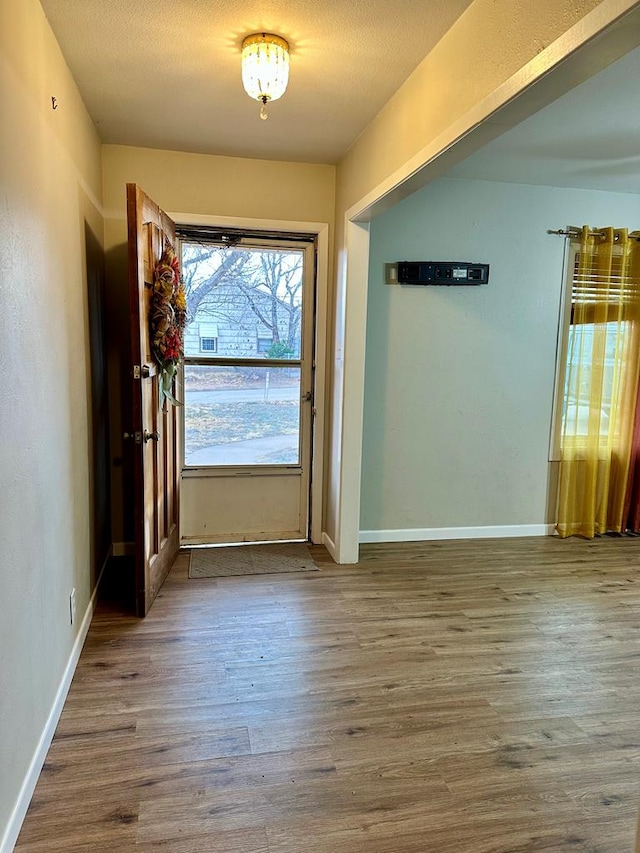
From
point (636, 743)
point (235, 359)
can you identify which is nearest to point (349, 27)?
point (235, 359)

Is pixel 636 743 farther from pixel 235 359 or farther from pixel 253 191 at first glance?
pixel 253 191

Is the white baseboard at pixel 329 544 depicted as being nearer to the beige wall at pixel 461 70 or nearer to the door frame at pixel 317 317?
the door frame at pixel 317 317

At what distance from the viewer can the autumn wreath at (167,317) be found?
9.27ft

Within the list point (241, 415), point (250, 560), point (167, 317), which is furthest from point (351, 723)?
point (241, 415)

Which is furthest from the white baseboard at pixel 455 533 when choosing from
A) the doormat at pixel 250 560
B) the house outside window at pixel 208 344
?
the house outside window at pixel 208 344

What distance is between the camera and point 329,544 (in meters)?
3.73

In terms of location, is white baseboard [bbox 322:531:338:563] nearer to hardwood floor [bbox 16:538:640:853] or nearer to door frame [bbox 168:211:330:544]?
door frame [bbox 168:211:330:544]

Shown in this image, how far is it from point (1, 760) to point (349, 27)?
8.38 feet

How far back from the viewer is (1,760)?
140 cm

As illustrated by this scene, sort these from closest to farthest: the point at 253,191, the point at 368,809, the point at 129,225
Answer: the point at 368,809 < the point at 129,225 < the point at 253,191

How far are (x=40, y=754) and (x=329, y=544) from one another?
2.22 meters

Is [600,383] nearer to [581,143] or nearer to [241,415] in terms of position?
[581,143]

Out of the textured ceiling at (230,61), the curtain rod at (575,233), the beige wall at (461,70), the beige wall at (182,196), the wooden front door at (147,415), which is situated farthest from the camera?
the curtain rod at (575,233)

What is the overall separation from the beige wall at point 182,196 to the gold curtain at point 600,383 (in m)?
1.95
